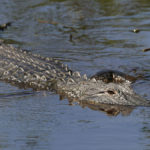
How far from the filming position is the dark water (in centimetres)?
455

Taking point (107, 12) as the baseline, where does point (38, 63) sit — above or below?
below

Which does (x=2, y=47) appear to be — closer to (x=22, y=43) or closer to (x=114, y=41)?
(x=22, y=43)

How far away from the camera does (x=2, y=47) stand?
8859 mm

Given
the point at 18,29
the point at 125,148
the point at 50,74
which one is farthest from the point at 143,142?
the point at 18,29

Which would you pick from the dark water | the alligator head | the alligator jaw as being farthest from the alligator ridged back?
the alligator jaw

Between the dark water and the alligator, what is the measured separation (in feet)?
0.79

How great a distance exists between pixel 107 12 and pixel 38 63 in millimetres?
5237

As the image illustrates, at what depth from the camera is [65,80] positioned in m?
7.02

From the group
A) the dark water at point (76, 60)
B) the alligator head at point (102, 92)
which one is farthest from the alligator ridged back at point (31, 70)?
the alligator head at point (102, 92)

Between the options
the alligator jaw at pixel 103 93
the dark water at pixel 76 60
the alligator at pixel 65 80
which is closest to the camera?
the dark water at pixel 76 60

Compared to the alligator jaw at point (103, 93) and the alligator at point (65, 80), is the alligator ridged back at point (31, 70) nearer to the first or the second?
the alligator at point (65, 80)

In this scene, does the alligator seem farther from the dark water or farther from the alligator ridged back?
the dark water

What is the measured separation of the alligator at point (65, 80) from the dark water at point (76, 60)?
0.24 m

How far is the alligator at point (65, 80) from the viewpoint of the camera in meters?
6.11
